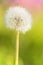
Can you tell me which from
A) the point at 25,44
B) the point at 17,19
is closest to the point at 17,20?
the point at 17,19

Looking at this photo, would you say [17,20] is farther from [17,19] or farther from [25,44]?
[25,44]

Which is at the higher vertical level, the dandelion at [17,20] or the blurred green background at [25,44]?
the dandelion at [17,20]

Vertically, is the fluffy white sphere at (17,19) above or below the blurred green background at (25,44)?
above

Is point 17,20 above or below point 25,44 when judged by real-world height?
above

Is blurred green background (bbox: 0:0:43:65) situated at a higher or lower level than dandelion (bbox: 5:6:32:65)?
lower
